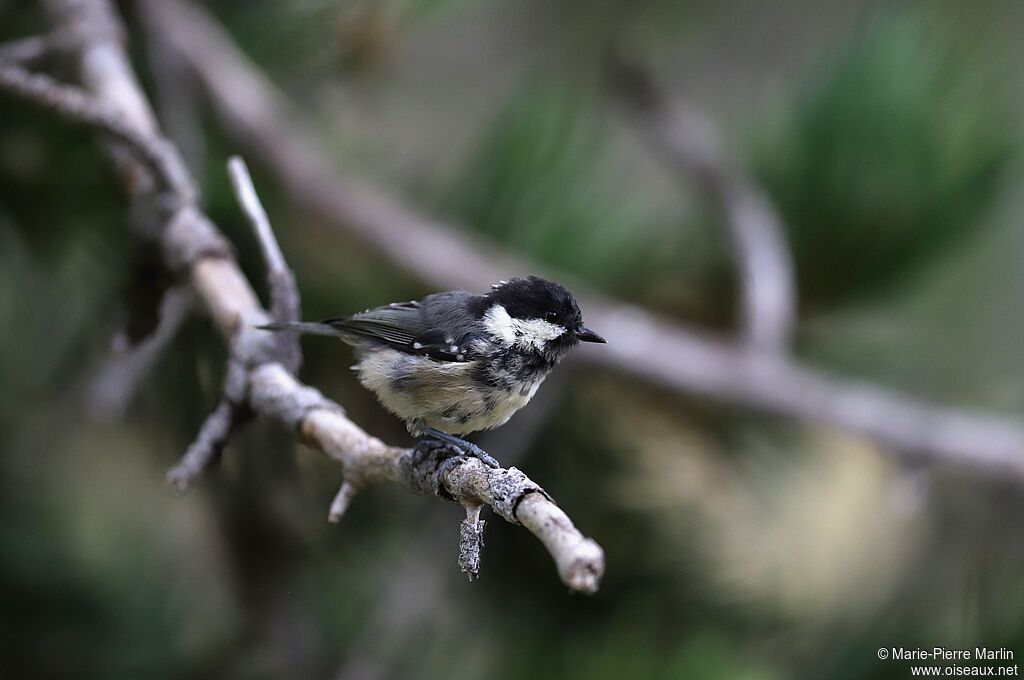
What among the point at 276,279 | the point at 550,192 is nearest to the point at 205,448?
the point at 276,279

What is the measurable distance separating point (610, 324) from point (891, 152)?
0.64 m

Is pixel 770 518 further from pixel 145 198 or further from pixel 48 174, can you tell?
pixel 48 174

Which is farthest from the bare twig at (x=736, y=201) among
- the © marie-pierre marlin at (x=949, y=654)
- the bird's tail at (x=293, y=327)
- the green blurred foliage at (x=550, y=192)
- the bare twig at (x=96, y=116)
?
the bare twig at (x=96, y=116)

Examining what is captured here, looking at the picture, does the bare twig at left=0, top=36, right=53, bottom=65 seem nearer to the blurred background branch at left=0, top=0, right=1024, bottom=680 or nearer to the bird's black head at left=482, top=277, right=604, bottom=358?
the blurred background branch at left=0, top=0, right=1024, bottom=680

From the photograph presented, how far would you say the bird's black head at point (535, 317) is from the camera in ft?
3.93

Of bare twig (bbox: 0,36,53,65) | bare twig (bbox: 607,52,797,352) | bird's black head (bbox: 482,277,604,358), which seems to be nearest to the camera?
bird's black head (bbox: 482,277,604,358)

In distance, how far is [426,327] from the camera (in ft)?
4.25

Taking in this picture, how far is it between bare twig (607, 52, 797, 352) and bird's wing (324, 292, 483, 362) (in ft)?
2.09

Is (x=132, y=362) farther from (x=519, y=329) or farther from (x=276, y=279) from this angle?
(x=519, y=329)

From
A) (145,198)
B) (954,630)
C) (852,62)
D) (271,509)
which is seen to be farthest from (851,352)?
(145,198)

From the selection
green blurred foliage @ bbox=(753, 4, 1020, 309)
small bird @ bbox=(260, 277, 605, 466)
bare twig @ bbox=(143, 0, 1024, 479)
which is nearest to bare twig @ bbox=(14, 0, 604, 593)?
small bird @ bbox=(260, 277, 605, 466)

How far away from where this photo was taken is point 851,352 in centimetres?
200

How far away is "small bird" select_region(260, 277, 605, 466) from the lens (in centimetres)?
121

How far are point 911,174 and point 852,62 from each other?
0.92ft
